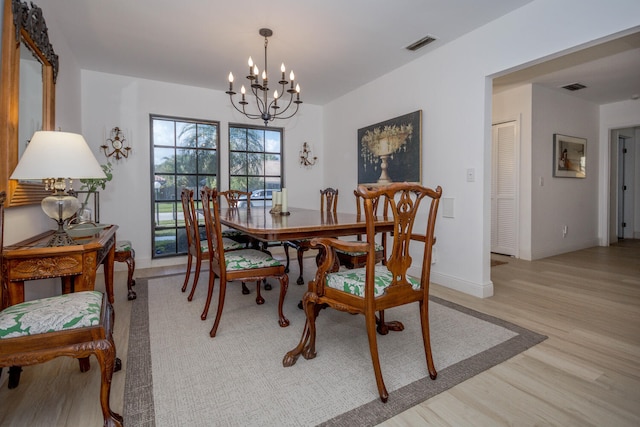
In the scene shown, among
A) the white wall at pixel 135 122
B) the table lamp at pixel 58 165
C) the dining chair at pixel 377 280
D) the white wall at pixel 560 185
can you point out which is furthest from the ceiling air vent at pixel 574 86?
the table lamp at pixel 58 165

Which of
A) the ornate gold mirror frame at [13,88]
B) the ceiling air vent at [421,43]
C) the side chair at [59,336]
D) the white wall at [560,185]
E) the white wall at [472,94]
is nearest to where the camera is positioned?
the side chair at [59,336]

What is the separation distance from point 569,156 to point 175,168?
5993 mm

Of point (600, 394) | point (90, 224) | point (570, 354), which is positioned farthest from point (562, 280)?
point (90, 224)

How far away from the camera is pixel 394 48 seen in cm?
332

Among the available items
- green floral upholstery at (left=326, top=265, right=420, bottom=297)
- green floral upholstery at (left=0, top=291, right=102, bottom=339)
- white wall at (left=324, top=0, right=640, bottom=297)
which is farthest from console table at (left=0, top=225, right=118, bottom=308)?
white wall at (left=324, top=0, right=640, bottom=297)

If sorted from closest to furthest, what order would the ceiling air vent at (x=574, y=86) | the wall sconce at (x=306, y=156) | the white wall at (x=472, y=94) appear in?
1. the white wall at (x=472, y=94)
2. the ceiling air vent at (x=574, y=86)
3. the wall sconce at (x=306, y=156)

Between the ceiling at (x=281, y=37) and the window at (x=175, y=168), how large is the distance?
2.04 feet

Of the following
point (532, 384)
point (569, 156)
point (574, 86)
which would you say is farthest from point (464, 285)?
point (574, 86)

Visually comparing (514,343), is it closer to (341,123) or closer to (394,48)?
(394,48)

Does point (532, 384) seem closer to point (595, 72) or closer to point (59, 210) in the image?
point (59, 210)

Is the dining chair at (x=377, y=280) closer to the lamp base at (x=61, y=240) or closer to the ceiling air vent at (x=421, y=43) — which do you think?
the lamp base at (x=61, y=240)

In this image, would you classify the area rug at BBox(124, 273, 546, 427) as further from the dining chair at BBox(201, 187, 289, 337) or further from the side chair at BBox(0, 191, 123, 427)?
the side chair at BBox(0, 191, 123, 427)

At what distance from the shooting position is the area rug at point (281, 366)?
4.56 feet

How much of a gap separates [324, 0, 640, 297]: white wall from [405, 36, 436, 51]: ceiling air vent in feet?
0.67
